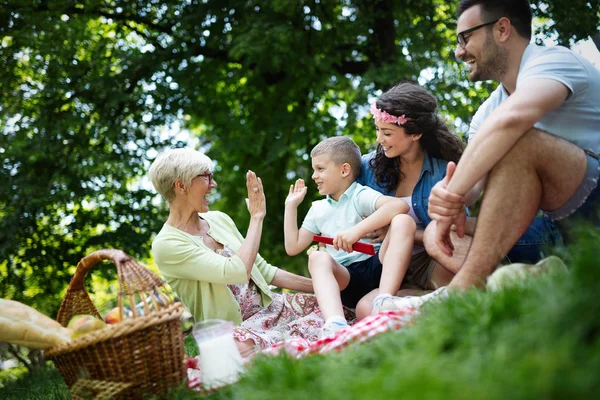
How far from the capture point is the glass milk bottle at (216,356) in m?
2.55

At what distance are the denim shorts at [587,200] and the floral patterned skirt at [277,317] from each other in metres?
1.32

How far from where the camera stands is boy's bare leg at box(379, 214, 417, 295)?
3.03 m

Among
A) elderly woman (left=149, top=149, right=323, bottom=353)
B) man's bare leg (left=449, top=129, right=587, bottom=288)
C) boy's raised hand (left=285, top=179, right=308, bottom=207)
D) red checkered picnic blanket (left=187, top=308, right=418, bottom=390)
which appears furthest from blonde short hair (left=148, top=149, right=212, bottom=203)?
man's bare leg (left=449, top=129, right=587, bottom=288)

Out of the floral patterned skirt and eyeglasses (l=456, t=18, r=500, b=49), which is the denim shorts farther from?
the floral patterned skirt

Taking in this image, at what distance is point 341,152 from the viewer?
3725 millimetres

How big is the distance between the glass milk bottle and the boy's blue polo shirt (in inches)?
44.1

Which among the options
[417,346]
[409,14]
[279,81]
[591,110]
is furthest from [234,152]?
[417,346]

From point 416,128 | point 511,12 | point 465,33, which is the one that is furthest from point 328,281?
point 511,12

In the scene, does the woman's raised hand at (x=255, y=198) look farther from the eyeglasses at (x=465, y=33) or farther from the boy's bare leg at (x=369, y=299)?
the eyeglasses at (x=465, y=33)

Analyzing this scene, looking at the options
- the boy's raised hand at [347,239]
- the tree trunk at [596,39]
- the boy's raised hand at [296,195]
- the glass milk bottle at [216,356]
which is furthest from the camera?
the tree trunk at [596,39]

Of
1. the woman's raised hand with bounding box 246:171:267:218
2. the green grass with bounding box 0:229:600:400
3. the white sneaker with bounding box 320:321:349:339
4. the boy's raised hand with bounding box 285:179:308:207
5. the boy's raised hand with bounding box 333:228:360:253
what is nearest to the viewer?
the green grass with bounding box 0:229:600:400

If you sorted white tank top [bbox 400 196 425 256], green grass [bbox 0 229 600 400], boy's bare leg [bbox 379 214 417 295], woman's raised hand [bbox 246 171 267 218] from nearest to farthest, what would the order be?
green grass [bbox 0 229 600 400] < boy's bare leg [bbox 379 214 417 295] < white tank top [bbox 400 196 425 256] < woman's raised hand [bbox 246 171 267 218]

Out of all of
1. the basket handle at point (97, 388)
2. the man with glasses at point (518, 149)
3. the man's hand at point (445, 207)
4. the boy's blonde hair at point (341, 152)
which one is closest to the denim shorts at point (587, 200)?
the man with glasses at point (518, 149)

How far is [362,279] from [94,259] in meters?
1.41
